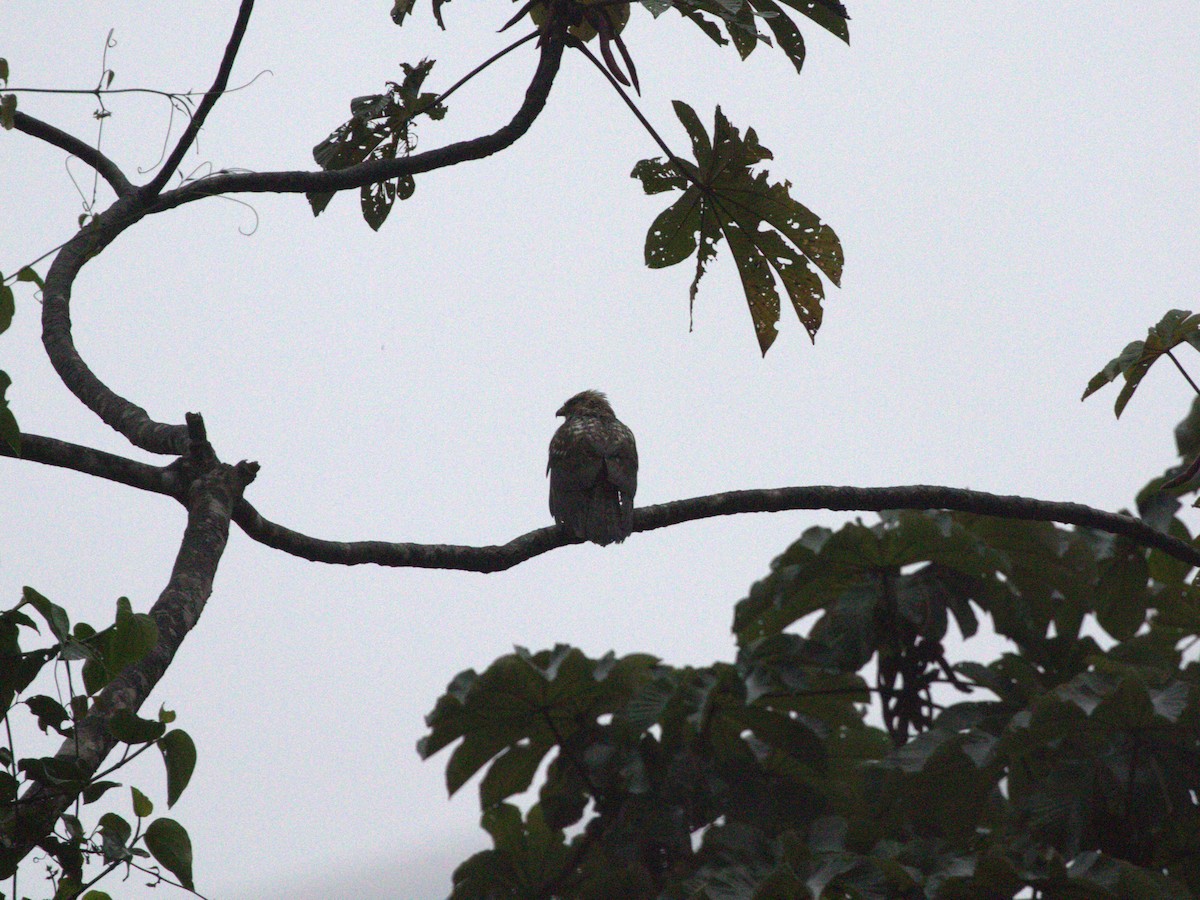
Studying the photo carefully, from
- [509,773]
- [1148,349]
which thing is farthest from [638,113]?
[509,773]

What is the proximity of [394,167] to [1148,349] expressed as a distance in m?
2.43

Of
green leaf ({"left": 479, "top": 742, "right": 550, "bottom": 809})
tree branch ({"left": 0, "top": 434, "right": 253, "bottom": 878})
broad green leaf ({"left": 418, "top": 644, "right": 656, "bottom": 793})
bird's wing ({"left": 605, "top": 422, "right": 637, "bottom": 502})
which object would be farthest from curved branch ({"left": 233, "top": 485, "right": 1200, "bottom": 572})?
green leaf ({"left": 479, "top": 742, "right": 550, "bottom": 809})

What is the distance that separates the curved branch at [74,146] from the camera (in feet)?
11.2

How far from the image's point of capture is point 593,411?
6.34 meters

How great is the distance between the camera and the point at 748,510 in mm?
3447

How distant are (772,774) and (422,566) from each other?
448 centimetres

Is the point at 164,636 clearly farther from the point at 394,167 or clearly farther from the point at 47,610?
the point at 394,167

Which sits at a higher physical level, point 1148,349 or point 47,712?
point 1148,349

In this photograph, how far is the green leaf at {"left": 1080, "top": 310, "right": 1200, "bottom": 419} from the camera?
3.40m

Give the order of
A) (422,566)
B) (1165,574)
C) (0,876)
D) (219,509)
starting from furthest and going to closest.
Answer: (1165,574)
(422,566)
(219,509)
(0,876)

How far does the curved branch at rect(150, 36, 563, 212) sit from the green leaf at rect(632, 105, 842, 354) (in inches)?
22.7

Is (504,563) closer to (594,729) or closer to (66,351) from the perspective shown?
(66,351)

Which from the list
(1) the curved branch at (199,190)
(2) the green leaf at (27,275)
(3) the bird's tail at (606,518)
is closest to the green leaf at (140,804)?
(2) the green leaf at (27,275)

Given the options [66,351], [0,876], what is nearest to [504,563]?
[66,351]
